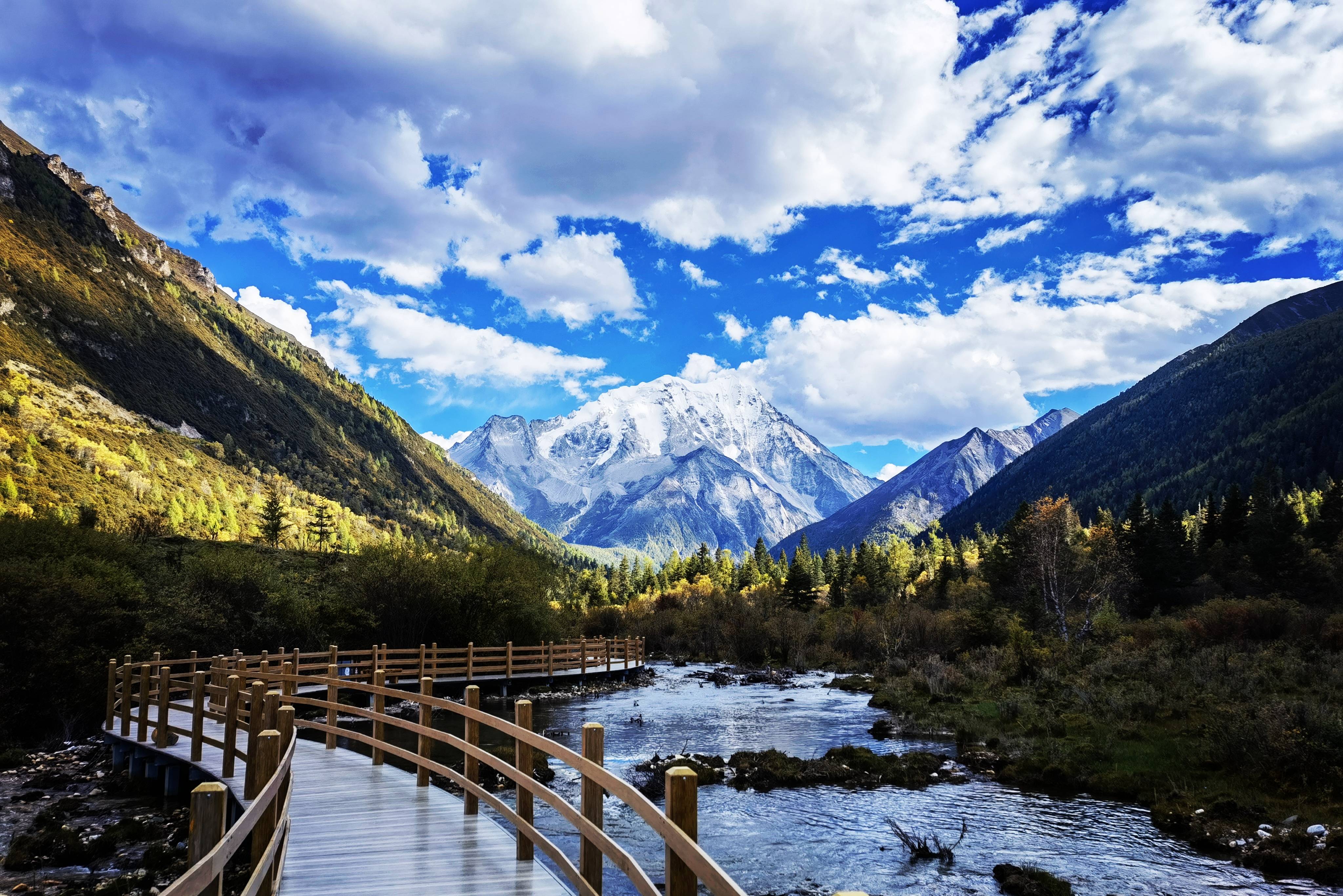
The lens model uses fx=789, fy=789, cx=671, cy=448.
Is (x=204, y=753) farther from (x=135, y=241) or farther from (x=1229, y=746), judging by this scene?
(x=135, y=241)

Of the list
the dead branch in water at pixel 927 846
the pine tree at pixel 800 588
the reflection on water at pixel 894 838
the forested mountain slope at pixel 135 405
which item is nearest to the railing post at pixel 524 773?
the reflection on water at pixel 894 838

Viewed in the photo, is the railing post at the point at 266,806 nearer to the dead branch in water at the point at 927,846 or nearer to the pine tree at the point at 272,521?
the dead branch in water at the point at 927,846

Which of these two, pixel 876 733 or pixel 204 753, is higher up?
pixel 204 753

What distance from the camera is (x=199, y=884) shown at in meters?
2.89

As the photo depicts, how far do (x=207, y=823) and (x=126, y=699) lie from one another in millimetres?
15741

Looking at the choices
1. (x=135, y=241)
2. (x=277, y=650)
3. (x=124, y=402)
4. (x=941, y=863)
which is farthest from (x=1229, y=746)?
(x=135, y=241)

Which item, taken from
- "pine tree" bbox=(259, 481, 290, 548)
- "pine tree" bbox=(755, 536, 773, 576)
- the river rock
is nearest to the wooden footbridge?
the river rock

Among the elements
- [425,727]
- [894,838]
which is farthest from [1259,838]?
[425,727]

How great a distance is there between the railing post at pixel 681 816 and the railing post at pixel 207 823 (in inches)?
80.8

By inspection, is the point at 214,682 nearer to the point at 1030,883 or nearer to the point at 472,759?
the point at 472,759

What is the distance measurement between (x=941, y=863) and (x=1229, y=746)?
873cm

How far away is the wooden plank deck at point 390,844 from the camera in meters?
6.57

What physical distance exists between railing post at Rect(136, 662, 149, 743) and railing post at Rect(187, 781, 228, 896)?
14.1 m

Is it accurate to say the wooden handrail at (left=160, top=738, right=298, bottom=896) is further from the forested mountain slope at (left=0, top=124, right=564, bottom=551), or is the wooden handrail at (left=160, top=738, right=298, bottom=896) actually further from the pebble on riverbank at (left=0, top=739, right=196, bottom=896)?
the forested mountain slope at (left=0, top=124, right=564, bottom=551)
